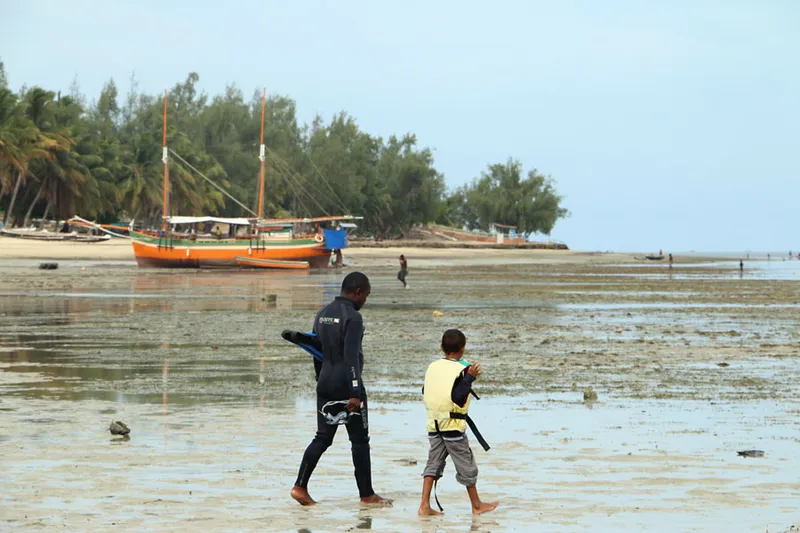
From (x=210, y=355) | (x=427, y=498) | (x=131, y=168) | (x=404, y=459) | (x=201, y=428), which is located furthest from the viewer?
(x=131, y=168)

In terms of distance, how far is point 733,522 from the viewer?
8.05m

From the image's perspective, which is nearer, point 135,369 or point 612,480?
point 612,480

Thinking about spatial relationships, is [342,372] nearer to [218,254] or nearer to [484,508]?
[484,508]

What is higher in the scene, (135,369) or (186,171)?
(186,171)

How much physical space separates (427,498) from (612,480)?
72.4 inches

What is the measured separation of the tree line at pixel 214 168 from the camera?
9094 centimetres

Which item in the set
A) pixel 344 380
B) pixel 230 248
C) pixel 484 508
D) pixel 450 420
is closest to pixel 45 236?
pixel 230 248

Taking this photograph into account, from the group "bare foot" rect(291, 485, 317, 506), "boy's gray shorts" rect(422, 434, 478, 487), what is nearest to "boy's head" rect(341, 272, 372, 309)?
"boy's gray shorts" rect(422, 434, 478, 487)

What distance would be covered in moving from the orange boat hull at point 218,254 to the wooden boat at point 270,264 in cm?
41

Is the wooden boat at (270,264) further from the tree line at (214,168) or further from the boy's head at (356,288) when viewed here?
the boy's head at (356,288)

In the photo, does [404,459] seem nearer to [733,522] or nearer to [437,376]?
[437,376]

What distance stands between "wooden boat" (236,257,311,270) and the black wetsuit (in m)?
62.2

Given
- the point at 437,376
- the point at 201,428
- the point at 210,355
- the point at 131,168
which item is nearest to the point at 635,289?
the point at 210,355

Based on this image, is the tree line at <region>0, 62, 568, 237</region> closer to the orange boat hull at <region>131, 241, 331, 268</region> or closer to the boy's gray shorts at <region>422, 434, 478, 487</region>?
the orange boat hull at <region>131, 241, 331, 268</region>
